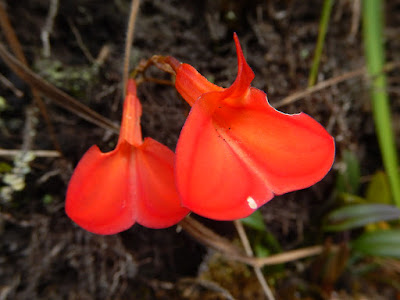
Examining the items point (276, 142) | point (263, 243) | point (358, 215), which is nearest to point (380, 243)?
point (358, 215)

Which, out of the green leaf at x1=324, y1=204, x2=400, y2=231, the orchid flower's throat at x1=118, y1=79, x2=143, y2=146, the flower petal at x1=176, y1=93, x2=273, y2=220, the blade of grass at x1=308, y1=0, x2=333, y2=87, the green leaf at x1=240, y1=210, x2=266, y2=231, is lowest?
the green leaf at x1=324, y1=204, x2=400, y2=231

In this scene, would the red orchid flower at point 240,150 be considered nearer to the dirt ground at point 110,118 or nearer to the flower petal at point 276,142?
the flower petal at point 276,142

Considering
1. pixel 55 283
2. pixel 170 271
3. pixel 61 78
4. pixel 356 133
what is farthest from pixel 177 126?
pixel 356 133

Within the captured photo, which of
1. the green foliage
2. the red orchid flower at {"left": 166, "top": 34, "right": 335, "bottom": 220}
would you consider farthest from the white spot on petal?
the green foliage

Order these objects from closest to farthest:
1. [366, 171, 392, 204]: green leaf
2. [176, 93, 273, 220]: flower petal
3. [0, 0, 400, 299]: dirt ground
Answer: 1. [176, 93, 273, 220]: flower petal
2. [0, 0, 400, 299]: dirt ground
3. [366, 171, 392, 204]: green leaf

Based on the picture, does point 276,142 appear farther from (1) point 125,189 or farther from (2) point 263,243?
(2) point 263,243

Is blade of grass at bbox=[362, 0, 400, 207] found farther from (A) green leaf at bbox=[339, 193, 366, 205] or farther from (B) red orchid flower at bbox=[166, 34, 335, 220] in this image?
(B) red orchid flower at bbox=[166, 34, 335, 220]

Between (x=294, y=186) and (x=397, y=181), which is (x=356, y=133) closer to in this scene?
(x=397, y=181)
